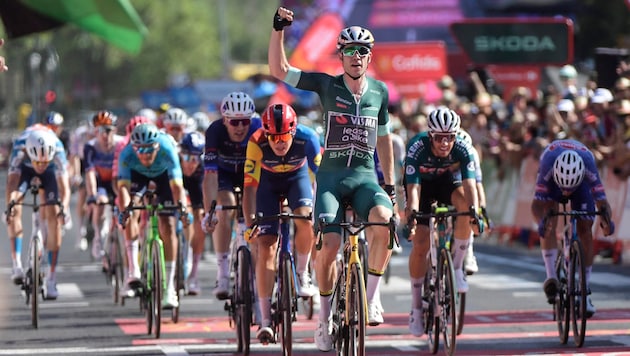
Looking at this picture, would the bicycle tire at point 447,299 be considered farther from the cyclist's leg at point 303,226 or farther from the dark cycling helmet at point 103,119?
the dark cycling helmet at point 103,119

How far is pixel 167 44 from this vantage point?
11788 cm

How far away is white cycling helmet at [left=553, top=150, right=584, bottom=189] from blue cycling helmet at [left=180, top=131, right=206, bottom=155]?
4.82 m

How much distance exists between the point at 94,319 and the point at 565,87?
9156 mm

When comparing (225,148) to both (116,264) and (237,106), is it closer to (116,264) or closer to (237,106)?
(237,106)

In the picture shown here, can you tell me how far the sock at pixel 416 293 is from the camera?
12.4 meters

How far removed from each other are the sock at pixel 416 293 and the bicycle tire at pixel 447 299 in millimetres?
386

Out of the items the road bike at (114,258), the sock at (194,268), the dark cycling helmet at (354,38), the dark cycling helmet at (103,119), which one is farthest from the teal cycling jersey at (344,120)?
the dark cycling helmet at (103,119)

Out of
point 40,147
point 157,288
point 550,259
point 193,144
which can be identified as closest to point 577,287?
point 550,259

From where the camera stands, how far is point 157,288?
13.7 meters

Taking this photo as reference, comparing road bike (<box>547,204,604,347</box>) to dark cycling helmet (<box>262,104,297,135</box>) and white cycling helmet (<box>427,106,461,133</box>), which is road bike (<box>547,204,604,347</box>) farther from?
dark cycling helmet (<box>262,104,297,135</box>)

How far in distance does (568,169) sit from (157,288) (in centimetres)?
365

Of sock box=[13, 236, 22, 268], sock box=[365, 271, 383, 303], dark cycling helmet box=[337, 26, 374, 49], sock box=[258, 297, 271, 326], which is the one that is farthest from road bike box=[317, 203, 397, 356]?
sock box=[13, 236, 22, 268]

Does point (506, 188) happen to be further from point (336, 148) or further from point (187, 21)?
point (187, 21)

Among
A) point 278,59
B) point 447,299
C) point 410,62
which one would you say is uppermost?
point 410,62
